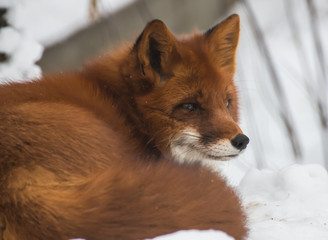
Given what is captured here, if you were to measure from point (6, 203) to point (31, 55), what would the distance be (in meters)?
2.52

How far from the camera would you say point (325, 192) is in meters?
3.29

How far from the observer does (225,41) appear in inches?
137

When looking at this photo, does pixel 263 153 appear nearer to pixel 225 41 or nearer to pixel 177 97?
pixel 225 41

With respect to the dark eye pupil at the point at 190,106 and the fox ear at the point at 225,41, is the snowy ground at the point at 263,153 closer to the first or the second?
the fox ear at the point at 225,41

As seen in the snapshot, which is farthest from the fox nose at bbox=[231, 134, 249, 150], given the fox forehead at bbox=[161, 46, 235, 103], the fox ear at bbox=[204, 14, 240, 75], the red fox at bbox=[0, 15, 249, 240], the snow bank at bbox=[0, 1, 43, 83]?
the snow bank at bbox=[0, 1, 43, 83]

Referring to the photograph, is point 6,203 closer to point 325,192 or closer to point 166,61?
point 166,61

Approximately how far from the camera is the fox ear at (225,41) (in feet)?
11.1

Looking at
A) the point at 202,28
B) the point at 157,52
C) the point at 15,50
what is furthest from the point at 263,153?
the point at 202,28

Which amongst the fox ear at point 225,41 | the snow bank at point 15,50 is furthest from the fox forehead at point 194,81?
the snow bank at point 15,50

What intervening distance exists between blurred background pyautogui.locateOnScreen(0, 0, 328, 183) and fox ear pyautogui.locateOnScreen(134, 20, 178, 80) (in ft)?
3.64

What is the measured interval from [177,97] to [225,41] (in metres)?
0.69

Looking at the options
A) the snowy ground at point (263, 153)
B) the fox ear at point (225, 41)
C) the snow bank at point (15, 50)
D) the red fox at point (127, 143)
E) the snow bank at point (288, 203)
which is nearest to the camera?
the red fox at point (127, 143)

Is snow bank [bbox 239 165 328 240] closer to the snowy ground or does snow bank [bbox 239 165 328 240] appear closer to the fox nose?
the snowy ground

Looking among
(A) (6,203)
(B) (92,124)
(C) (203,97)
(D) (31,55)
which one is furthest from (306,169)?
(D) (31,55)
